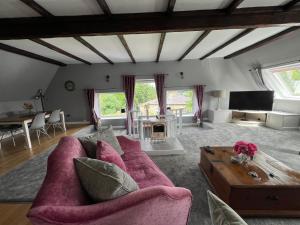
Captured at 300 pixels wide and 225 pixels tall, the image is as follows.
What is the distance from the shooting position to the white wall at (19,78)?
3.78m

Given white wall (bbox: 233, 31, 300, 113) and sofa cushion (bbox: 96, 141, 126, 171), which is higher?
white wall (bbox: 233, 31, 300, 113)

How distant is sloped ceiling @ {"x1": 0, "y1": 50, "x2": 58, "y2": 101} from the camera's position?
376 centimetres

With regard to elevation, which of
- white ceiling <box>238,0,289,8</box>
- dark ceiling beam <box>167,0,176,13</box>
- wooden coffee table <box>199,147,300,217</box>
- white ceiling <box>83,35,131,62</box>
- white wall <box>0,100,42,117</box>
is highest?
white ceiling <box>238,0,289,8</box>

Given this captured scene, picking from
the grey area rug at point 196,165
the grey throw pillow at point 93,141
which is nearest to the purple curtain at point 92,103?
the grey area rug at point 196,165

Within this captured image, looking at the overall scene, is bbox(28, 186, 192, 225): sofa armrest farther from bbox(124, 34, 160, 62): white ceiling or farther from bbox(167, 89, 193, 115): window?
bbox(167, 89, 193, 115): window

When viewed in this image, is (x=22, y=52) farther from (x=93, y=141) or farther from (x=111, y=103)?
(x=93, y=141)

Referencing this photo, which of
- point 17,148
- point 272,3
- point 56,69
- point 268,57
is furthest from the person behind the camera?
point 56,69

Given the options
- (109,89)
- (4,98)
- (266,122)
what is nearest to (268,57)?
(266,122)

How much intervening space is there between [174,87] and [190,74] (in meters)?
0.76

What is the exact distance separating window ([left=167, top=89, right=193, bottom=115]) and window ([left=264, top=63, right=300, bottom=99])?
2.53m

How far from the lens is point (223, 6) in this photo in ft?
7.30

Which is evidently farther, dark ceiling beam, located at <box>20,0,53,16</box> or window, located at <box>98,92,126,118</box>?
window, located at <box>98,92,126,118</box>

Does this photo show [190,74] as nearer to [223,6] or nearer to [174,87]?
[174,87]

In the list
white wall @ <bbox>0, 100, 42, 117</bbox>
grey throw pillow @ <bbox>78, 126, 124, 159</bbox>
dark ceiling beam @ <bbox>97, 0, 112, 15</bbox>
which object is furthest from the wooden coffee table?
white wall @ <bbox>0, 100, 42, 117</bbox>
